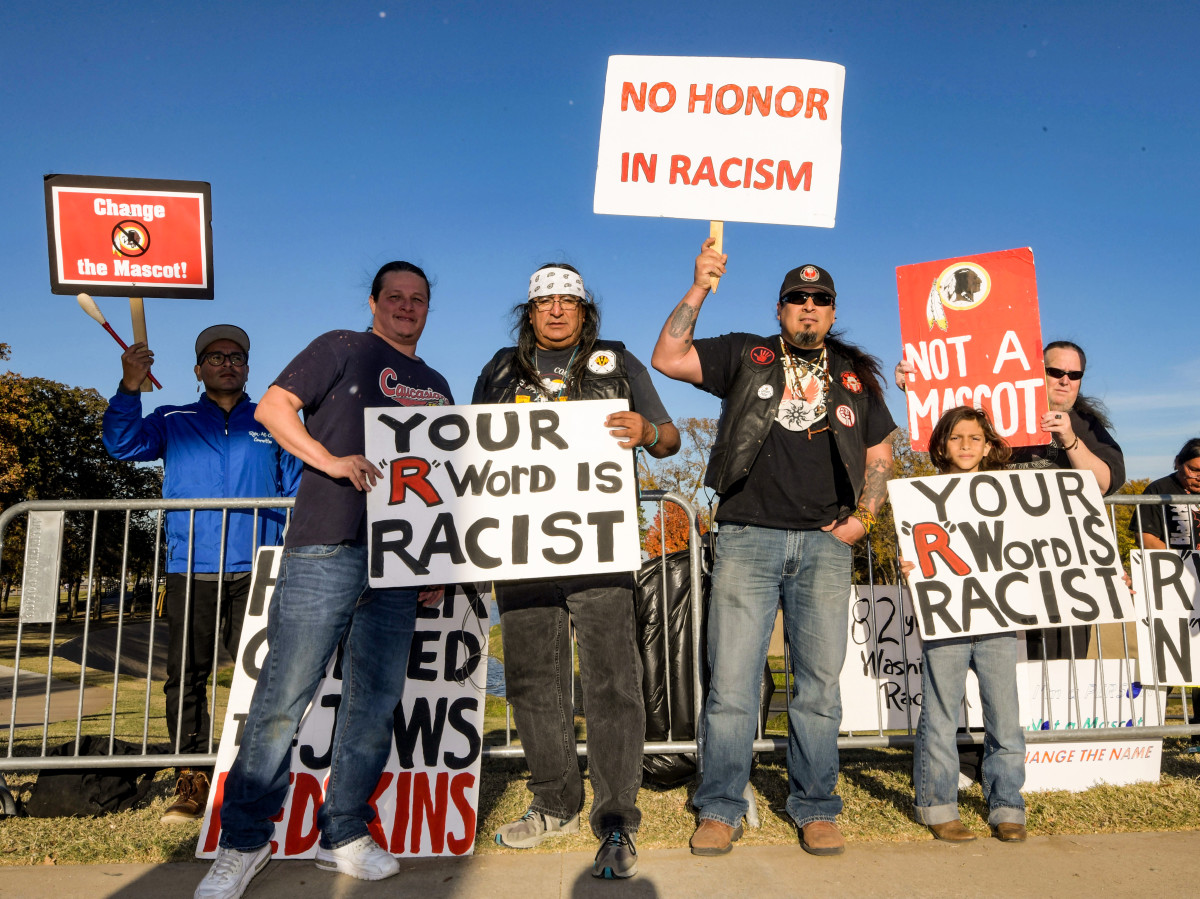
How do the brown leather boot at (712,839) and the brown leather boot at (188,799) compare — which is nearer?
the brown leather boot at (712,839)

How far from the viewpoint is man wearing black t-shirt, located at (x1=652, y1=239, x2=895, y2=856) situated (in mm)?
3611

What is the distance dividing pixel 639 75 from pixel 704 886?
138 inches

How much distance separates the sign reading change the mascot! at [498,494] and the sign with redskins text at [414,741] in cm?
73

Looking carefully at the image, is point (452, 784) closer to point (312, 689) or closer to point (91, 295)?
point (312, 689)

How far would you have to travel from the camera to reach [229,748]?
12.6 feet

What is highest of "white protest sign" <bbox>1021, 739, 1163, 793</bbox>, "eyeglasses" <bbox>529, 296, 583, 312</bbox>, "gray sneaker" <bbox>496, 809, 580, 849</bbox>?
"eyeglasses" <bbox>529, 296, 583, 312</bbox>

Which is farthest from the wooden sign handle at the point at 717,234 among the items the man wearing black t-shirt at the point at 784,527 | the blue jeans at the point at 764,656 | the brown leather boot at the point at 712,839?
the brown leather boot at the point at 712,839

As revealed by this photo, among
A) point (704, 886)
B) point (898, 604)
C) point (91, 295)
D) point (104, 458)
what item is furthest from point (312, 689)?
point (104, 458)

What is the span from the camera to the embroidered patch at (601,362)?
12.2 ft

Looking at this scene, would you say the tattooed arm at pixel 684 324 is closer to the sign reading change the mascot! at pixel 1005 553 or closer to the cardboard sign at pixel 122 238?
the sign reading change the mascot! at pixel 1005 553

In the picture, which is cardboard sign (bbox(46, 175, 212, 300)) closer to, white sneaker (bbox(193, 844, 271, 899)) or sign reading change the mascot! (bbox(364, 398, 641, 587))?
sign reading change the mascot! (bbox(364, 398, 641, 587))

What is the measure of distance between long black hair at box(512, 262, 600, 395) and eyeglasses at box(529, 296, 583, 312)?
4cm

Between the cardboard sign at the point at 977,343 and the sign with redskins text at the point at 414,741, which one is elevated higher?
the cardboard sign at the point at 977,343

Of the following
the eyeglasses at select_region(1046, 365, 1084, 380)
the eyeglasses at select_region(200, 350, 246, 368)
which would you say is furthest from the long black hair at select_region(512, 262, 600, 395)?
the eyeglasses at select_region(1046, 365, 1084, 380)
